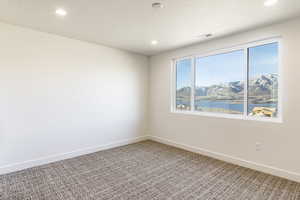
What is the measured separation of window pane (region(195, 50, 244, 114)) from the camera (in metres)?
3.17

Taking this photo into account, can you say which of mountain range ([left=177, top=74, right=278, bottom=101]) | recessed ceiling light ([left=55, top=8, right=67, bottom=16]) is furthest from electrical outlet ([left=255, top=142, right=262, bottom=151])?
recessed ceiling light ([left=55, top=8, right=67, bottom=16])

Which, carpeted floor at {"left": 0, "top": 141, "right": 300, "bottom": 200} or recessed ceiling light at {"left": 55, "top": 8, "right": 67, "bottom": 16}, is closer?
carpeted floor at {"left": 0, "top": 141, "right": 300, "bottom": 200}

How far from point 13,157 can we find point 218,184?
3.32m

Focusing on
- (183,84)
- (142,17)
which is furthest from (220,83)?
(142,17)

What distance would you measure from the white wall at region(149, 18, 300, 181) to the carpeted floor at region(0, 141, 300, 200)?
0.82ft

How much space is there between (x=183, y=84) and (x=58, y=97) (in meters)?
2.85

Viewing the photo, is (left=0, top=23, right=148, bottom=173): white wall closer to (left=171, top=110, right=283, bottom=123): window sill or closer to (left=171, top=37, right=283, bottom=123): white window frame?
(left=171, top=37, right=283, bottom=123): white window frame

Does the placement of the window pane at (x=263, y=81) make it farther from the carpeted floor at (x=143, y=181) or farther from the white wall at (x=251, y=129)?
the carpeted floor at (x=143, y=181)

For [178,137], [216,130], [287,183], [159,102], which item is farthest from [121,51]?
[287,183]

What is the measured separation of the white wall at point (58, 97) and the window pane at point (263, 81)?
275 cm

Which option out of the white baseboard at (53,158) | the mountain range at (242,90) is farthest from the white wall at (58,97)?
the mountain range at (242,90)

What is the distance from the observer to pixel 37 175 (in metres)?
2.60

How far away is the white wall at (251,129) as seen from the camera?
2.47 metres

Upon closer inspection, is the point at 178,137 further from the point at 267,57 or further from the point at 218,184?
the point at 267,57
